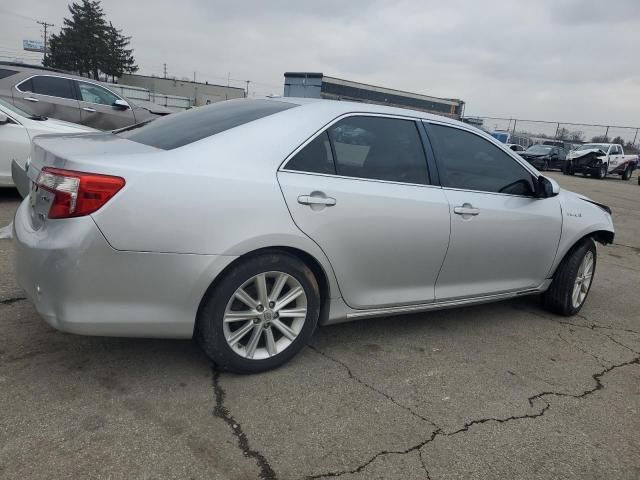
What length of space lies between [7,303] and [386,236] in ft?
8.52

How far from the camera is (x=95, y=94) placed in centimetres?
984

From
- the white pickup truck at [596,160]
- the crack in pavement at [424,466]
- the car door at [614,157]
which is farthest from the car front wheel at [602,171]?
the crack in pavement at [424,466]

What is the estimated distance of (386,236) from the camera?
308cm

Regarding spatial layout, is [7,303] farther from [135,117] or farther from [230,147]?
[135,117]

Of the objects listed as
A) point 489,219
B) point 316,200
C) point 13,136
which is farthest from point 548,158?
point 316,200

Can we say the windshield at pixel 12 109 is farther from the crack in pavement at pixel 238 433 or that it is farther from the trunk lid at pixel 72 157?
the crack in pavement at pixel 238 433

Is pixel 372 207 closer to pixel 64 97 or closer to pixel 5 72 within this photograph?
pixel 64 97

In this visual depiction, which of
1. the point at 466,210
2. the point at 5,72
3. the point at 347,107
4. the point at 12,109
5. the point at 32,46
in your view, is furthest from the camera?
the point at 32,46

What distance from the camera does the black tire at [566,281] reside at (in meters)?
4.30

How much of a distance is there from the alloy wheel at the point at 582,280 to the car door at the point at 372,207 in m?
1.70

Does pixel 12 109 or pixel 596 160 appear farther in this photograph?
pixel 596 160

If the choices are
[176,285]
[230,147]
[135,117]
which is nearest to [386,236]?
[230,147]

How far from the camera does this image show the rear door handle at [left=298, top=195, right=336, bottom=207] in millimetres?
2760

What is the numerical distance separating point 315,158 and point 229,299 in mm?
922
